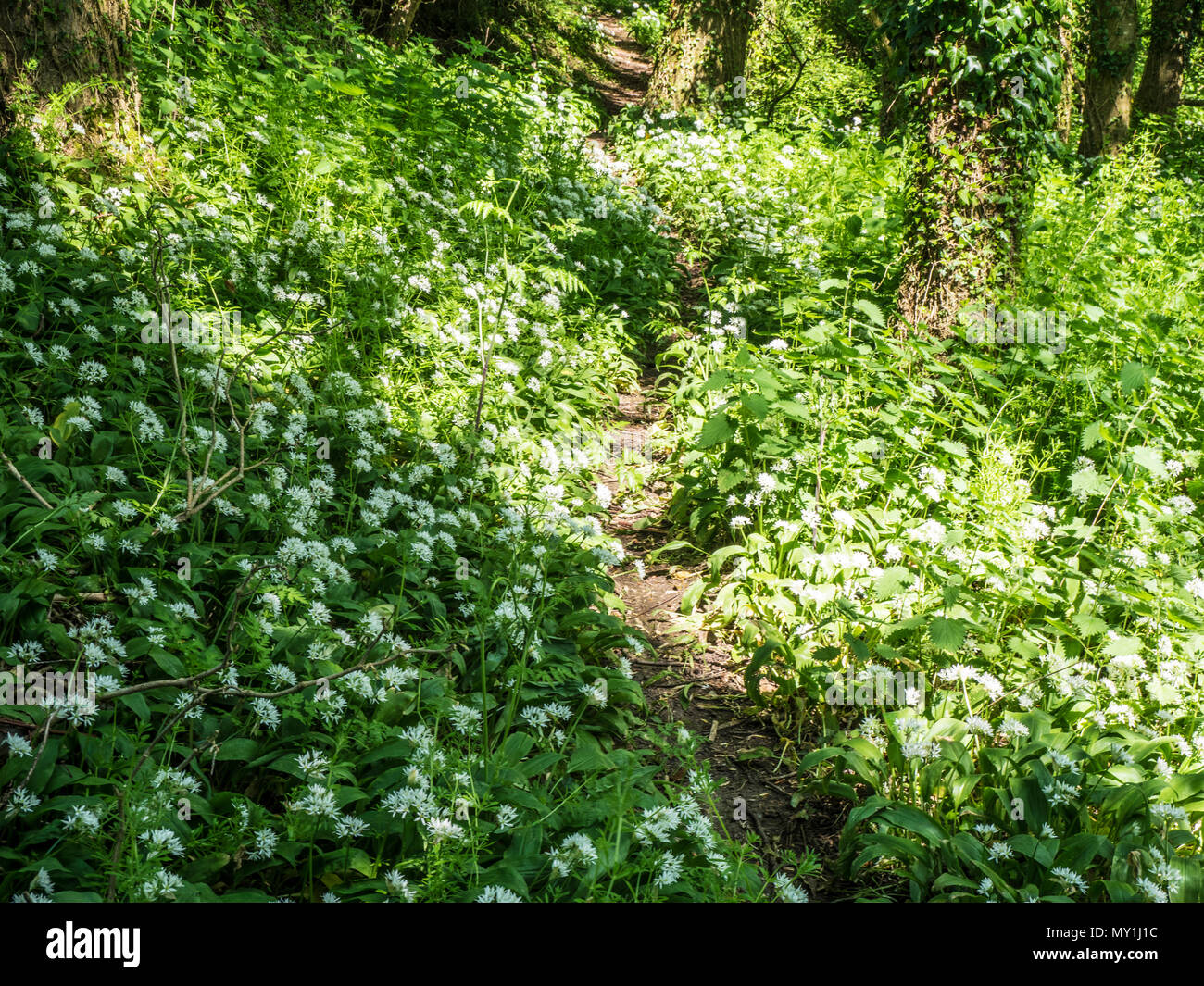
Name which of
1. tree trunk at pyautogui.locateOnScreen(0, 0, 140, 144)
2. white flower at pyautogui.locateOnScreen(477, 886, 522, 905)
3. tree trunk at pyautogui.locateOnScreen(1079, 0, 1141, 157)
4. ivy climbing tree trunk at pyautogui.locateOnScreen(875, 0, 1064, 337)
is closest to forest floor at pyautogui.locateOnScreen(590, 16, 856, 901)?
white flower at pyautogui.locateOnScreen(477, 886, 522, 905)

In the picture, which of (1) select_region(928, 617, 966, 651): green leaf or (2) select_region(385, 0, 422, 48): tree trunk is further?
(2) select_region(385, 0, 422, 48): tree trunk

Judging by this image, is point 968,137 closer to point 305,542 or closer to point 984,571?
point 984,571

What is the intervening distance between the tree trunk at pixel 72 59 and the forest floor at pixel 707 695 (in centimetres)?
361

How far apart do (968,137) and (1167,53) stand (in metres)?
10.8

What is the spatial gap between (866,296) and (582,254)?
7.89 ft

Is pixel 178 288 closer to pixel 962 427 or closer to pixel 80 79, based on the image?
pixel 80 79

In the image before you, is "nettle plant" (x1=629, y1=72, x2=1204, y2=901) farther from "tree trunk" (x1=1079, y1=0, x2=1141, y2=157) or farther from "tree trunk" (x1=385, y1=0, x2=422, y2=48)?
"tree trunk" (x1=1079, y1=0, x2=1141, y2=157)

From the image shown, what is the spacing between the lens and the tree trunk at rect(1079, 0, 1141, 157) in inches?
474

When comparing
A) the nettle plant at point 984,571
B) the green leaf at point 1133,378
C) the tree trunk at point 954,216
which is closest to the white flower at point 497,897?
the nettle plant at point 984,571

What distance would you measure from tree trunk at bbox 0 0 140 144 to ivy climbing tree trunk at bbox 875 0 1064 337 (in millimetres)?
4990

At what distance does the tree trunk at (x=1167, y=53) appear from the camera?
41.3 ft

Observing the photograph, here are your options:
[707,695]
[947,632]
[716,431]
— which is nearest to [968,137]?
[716,431]

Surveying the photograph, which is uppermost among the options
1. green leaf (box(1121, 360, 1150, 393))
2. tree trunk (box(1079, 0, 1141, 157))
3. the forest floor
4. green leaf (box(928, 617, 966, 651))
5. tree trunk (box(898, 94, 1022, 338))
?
tree trunk (box(1079, 0, 1141, 157))

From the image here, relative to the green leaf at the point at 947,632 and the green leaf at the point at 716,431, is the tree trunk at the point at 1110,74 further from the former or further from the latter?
the green leaf at the point at 947,632
